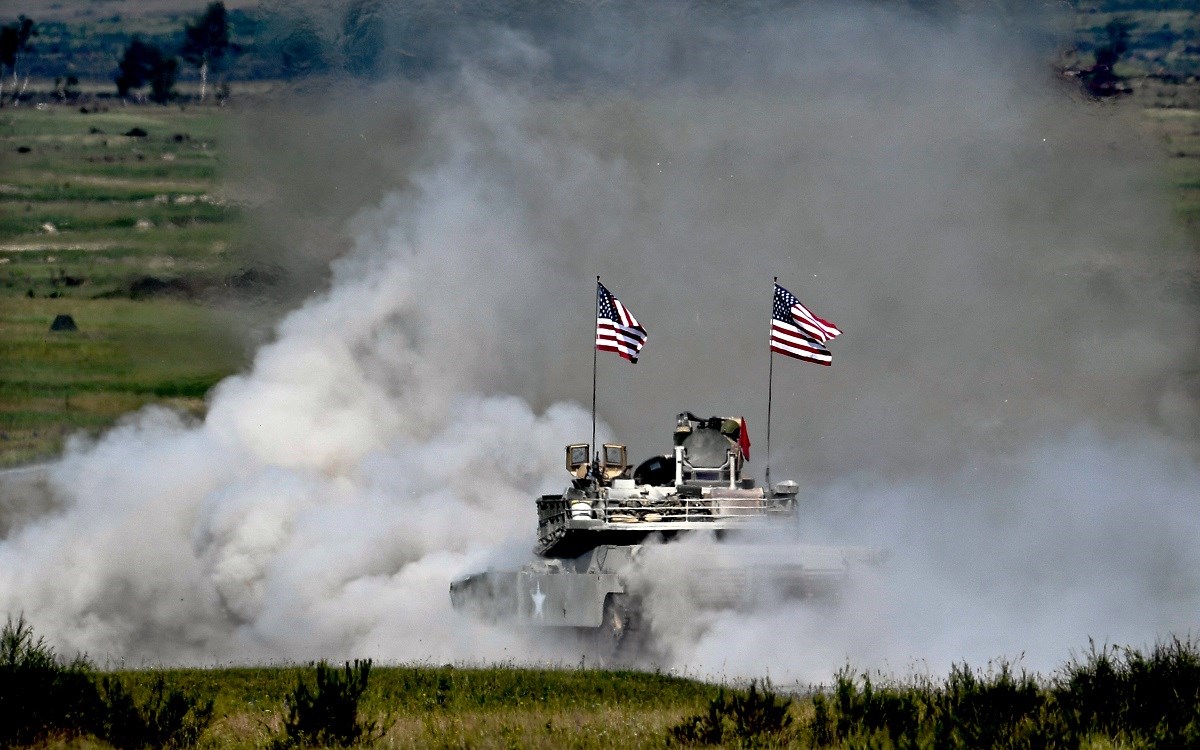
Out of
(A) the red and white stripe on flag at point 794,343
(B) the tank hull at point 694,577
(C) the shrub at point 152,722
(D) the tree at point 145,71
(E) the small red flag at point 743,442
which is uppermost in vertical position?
(D) the tree at point 145,71

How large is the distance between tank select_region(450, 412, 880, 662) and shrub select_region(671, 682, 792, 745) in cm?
1448

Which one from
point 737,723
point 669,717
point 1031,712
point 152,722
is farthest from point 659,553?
point 152,722

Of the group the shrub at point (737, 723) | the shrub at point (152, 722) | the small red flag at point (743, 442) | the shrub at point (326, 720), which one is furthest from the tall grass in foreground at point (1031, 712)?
the small red flag at point (743, 442)

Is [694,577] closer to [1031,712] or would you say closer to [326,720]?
[1031,712]

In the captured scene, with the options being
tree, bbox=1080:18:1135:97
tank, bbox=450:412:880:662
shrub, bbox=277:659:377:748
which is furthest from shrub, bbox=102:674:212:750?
tree, bbox=1080:18:1135:97

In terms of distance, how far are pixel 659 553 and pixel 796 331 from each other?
7107 millimetres

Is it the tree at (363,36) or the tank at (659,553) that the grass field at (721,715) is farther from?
the tree at (363,36)

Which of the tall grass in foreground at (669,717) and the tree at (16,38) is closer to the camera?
the tall grass in foreground at (669,717)

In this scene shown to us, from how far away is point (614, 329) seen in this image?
57031mm

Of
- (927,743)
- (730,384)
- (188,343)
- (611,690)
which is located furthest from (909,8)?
(927,743)

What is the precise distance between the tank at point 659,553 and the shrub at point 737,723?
1448cm

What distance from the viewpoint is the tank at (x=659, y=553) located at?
2031 inches

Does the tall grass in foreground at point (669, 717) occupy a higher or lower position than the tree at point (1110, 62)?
lower

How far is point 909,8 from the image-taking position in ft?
232
